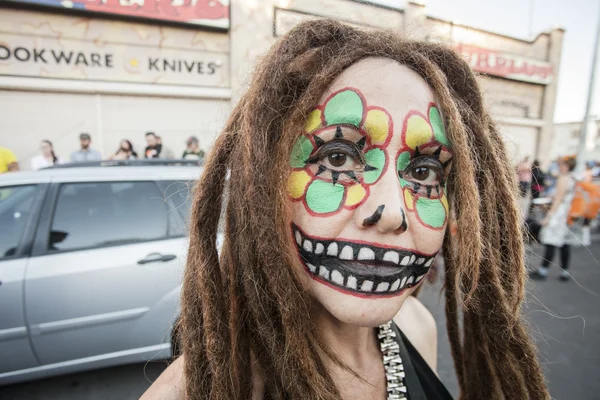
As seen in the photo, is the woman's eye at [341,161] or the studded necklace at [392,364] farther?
the studded necklace at [392,364]

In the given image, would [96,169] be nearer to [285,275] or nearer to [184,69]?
[285,275]

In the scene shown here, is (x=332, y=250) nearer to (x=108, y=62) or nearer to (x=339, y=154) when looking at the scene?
(x=339, y=154)

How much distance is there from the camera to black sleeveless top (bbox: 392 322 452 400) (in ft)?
3.34

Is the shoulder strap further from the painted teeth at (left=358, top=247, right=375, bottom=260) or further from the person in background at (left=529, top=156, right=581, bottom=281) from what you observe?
the person in background at (left=529, top=156, right=581, bottom=281)

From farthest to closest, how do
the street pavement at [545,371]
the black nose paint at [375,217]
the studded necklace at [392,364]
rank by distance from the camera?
the street pavement at [545,371] < the studded necklace at [392,364] < the black nose paint at [375,217]

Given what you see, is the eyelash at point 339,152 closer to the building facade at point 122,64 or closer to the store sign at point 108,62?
the building facade at point 122,64

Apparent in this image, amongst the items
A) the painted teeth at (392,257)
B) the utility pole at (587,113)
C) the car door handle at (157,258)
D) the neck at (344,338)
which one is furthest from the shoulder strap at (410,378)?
the utility pole at (587,113)

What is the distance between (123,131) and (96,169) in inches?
251

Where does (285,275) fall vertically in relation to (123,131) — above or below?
below

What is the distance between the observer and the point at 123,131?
8180mm

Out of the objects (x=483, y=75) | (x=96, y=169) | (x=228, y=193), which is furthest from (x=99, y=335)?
(x=483, y=75)

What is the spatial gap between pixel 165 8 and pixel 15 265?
7.88m

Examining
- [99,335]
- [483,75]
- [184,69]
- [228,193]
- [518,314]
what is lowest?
[99,335]

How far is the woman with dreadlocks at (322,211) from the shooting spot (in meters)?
0.80
